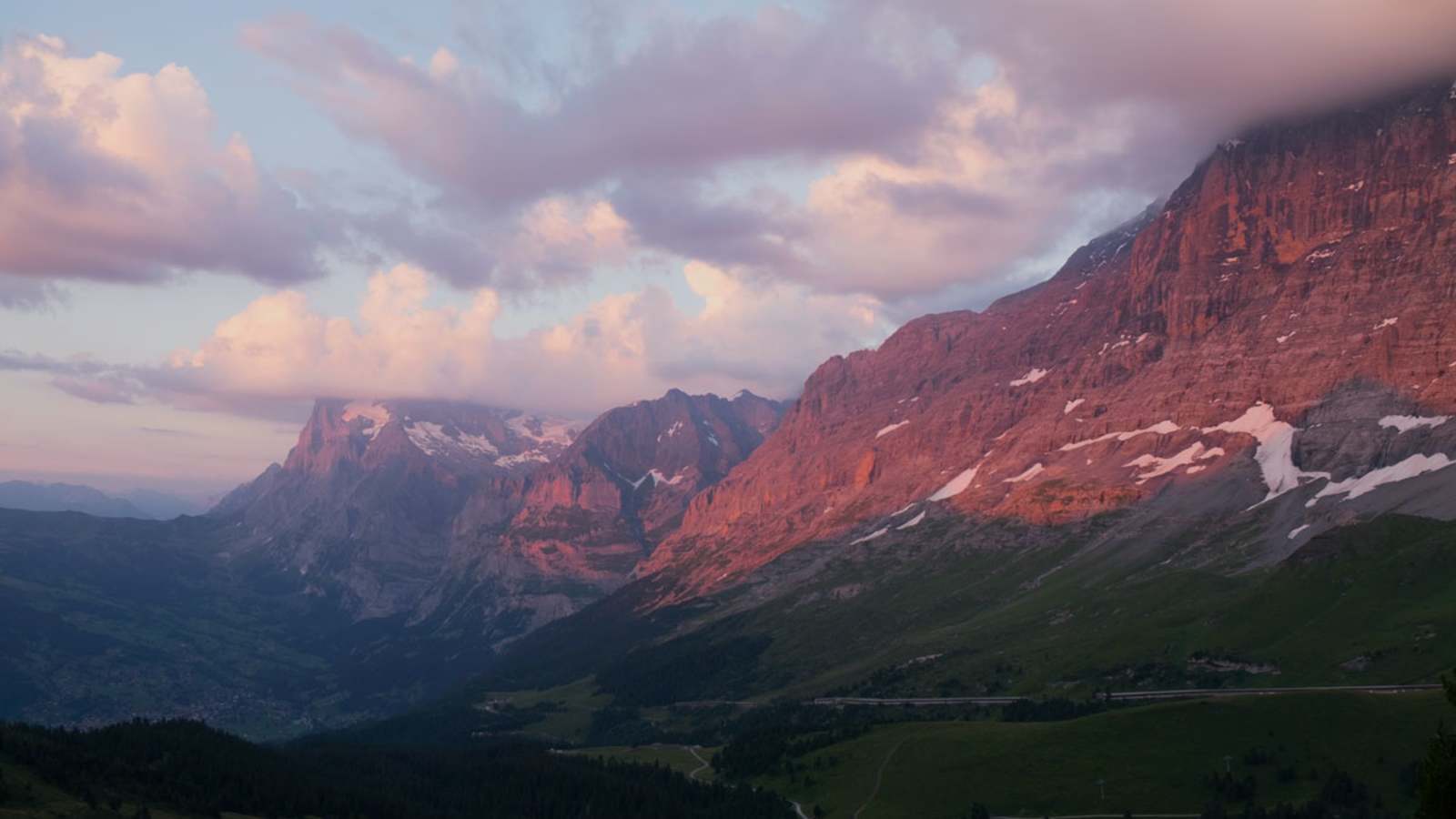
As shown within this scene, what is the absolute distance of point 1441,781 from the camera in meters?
65.3

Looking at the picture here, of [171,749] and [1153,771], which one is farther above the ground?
[171,749]

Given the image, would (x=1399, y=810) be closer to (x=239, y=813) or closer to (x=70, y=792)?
(x=239, y=813)

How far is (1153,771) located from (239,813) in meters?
147

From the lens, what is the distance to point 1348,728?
197000 mm

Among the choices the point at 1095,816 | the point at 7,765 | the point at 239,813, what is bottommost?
the point at 1095,816

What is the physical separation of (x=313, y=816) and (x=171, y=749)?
31710 mm

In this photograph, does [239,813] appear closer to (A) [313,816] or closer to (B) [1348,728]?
(A) [313,816]

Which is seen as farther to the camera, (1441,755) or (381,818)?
(381,818)

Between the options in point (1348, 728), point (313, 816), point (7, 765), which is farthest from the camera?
point (1348, 728)

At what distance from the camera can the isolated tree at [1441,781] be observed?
6500 centimetres

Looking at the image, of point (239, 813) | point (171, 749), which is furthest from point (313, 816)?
point (171, 749)

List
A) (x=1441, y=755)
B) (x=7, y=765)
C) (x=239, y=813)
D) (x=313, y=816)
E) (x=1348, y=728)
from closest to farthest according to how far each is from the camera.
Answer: (x=1441, y=755) < (x=7, y=765) < (x=239, y=813) < (x=313, y=816) < (x=1348, y=728)

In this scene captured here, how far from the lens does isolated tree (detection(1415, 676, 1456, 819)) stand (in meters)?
65.0

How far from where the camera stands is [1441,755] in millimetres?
66125
